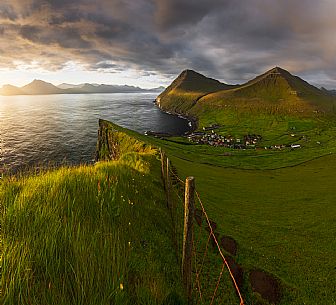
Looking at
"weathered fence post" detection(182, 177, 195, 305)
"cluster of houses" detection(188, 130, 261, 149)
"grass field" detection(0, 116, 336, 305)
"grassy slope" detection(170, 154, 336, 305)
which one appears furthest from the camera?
"cluster of houses" detection(188, 130, 261, 149)

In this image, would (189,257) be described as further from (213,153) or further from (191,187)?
(213,153)

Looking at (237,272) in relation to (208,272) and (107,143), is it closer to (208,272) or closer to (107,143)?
(208,272)

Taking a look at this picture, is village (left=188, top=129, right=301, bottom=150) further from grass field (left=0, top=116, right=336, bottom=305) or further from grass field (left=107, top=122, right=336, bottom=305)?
grass field (left=0, top=116, right=336, bottom=305)

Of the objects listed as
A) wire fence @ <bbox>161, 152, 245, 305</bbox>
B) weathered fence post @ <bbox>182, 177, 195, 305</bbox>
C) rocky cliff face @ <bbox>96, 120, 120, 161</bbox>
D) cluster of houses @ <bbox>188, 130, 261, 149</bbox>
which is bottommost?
cluster of houses @ <bbox>188, 130, 261, 149</bbox>

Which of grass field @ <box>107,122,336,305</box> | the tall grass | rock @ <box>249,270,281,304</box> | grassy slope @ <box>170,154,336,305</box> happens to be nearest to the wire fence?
rock @ <box>249,270,281,304</box>

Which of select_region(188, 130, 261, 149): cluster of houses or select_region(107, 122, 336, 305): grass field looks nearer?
select_region(107, 122, 336, 305): grass field

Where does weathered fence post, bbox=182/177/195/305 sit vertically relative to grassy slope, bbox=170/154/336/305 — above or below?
above

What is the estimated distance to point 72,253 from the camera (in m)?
4.20

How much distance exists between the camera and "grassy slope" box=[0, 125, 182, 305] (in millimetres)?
3443

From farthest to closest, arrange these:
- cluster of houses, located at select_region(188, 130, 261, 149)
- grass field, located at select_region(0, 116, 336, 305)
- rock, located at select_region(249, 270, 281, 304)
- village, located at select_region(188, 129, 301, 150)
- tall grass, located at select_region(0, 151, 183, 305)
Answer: cluster of houses, located at select_region(188, 130, 261, 149), village, located at select_region(188, 129, 301, 150), rock, located at select_region(249, 270, 281, 304), grass field, located at select_region(0, 116, 336, 305), tall grass, located at select_region(0, 151, 183, 305)

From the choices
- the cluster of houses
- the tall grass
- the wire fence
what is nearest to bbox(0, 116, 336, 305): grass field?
the tall grass

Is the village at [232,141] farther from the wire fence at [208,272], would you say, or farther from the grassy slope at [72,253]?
the grassy slope at [72,253]

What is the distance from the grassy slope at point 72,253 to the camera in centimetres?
344

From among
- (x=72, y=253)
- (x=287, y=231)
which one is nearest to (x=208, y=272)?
(x=72, y=253)
